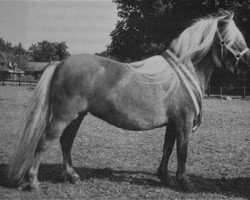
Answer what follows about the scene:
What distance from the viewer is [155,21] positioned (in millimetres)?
36406

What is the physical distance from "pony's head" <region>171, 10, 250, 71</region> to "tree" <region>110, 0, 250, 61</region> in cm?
2462

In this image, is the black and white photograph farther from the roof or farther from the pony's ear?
the roof

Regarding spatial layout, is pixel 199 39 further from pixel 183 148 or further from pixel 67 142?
pixel 67 142

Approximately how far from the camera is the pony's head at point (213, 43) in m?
5.51

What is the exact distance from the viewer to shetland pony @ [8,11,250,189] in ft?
16.4

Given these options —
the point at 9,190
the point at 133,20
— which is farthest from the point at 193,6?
the point at 9,190

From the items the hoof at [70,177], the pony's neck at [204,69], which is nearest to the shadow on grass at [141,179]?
the hoof at [70,177]

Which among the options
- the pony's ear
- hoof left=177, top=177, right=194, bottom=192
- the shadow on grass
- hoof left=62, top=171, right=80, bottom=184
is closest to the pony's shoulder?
the pony's ear

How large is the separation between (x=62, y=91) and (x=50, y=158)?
2.70 m

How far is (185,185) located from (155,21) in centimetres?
3269

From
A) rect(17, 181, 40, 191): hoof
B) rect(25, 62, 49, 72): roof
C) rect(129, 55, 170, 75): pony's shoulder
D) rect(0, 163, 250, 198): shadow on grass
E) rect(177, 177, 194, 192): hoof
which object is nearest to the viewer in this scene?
rect(17, 181, 40, 191): hoof

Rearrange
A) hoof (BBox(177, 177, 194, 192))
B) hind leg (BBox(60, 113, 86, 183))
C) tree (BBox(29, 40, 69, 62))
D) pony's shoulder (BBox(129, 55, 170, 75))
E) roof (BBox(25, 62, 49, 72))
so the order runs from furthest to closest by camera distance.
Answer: tree (BBox(29, 40, 69, 62)) < roof (BBox(25, 62, 49, 72)) < hind leg (BBox(60, 113, 86, 183)) < hoof (BBox(177, 177, 194, 192)) < pony's shoulder (BBox(129, 55, 170, 75))

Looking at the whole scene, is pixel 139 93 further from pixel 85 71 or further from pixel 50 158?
pixel 50 158

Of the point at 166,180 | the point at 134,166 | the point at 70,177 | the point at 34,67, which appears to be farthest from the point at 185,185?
the point at 34,67
